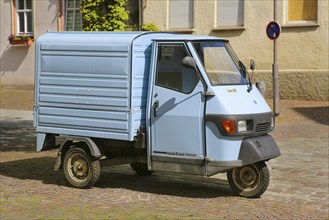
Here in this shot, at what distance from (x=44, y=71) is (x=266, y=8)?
1438cm

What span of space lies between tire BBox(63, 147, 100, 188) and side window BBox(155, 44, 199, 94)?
1512mm

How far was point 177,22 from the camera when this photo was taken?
24.2 m

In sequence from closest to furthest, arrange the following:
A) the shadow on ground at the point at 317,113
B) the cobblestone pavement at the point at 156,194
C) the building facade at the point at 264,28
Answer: the cobblestone pavement at the point at 156,194 → the shadow on ground at the point at 317,113 → the building facade at the point at 264,28

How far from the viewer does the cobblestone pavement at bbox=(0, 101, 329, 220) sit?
7.43 metres

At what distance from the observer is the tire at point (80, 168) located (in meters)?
8.88

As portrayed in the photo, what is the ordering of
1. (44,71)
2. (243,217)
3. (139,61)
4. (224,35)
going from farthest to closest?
(224,35)
(44,71)
(139,61)
(243,217)

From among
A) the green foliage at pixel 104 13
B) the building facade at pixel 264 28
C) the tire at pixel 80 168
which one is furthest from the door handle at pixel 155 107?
the building facade at pixel 264 28

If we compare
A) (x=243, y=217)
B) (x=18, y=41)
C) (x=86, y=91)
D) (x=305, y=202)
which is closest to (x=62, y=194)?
(x=86, y=91)

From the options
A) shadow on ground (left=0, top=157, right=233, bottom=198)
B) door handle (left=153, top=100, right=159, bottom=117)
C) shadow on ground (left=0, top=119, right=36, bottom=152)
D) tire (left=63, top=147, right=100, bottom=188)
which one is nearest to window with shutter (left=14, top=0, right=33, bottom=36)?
shadow on ground (left=0, top=119, right=36, bottom=152)

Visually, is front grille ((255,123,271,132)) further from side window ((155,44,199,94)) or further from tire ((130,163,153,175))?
tire ((130,163,153,175))

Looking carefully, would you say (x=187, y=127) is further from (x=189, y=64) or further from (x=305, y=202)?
(x=305, y=202)

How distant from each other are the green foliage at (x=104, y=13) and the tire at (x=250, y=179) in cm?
473

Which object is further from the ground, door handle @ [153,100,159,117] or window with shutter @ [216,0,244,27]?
window with shutter @ [216,0,244,27]

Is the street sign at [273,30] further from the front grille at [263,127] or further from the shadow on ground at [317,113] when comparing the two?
the front grille at [263,127]
